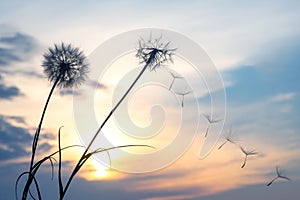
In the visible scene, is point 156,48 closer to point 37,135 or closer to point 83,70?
point 83,70

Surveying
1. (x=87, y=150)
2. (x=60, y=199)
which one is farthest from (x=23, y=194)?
(x=87, y=150)

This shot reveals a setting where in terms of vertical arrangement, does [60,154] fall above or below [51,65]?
below

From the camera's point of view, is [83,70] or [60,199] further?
[83,70]

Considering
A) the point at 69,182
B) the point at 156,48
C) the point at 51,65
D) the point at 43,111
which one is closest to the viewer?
the point at 69,182

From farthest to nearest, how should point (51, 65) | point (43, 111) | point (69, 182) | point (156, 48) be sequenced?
point (51, 65), point (156, 48), point (43, 111), point (69, 182)

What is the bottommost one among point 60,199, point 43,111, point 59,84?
point 60,199

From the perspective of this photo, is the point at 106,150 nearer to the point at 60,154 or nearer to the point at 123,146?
the point at 123,146

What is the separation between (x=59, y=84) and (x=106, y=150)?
253 centimetres

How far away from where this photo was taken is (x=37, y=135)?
32.6 feet

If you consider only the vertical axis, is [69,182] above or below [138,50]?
below

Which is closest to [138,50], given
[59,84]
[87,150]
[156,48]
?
Result: [156,48]

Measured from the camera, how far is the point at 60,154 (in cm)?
977

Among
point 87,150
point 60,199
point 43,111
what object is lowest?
point 60,199

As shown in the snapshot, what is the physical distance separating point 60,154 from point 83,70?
9.01 ft
